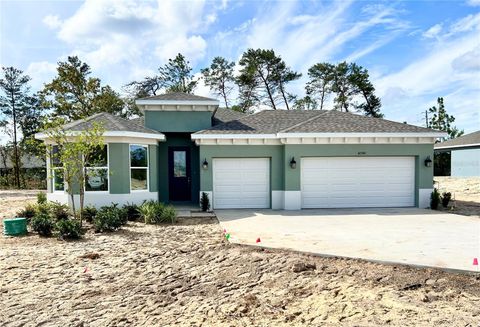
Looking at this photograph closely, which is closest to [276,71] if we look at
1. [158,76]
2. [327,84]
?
[327,84]

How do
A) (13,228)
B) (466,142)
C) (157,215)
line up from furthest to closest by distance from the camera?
(466,142)
(157,215)
(13,228)

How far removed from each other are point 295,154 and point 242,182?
2.46 m

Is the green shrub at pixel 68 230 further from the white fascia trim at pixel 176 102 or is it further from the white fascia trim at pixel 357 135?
the white fascia trim at pixel 357 135

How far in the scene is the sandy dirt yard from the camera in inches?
497

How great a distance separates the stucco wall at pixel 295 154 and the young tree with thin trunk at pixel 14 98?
22534mm

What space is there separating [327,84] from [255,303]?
3140 centimetres

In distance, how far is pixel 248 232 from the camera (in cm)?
858

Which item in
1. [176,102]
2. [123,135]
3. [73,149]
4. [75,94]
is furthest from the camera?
[75,94]

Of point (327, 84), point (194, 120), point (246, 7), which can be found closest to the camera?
point (246, 7)

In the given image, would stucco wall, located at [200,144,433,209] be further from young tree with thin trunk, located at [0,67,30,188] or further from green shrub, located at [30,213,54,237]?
young tree with thin trunk, located at [0,67,30,188]

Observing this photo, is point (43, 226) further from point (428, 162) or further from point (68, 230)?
point (428, 162)

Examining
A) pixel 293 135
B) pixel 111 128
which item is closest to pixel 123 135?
pixel 111 128

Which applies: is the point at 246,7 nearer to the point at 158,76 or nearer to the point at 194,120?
the point at 194,120

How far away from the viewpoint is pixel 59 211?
1045cm
